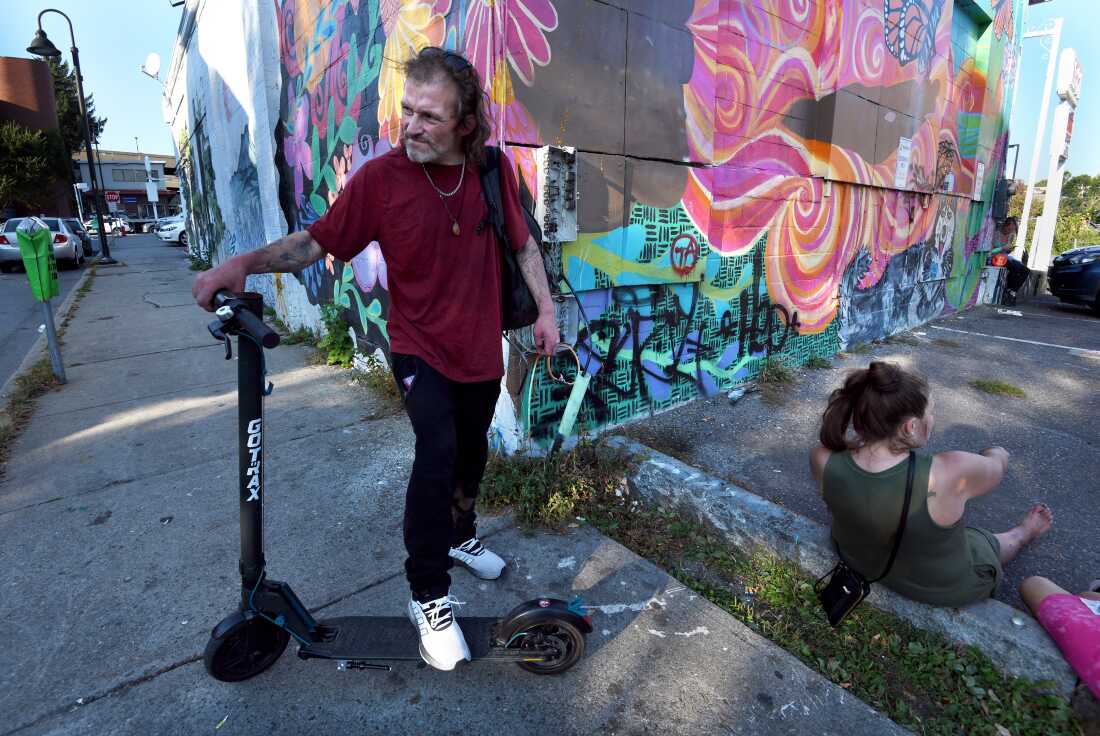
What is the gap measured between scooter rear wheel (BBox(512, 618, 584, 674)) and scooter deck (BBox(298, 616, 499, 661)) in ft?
0.44

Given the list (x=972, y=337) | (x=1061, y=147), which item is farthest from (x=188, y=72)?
(x=1061, y=147)

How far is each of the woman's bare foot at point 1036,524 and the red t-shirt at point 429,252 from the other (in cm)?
246

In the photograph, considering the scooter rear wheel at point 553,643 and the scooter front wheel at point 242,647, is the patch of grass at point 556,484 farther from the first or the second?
the scooter front wheel at point 242,647

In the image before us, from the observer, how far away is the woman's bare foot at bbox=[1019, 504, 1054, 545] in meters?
2.61

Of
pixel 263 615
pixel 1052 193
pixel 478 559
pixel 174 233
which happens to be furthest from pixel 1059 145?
pixel 174 233

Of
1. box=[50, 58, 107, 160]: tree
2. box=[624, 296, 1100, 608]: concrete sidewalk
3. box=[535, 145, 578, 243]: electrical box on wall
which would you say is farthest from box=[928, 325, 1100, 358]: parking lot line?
box=[50, 58, 107, 160]: tree


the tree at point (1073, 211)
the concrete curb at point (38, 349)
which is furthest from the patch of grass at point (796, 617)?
the tree at point (1073, 211)

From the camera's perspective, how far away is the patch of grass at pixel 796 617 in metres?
1.93

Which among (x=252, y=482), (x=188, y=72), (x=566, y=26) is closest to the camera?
(x=252, y=482)

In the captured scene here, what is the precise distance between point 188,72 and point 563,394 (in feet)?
46.8

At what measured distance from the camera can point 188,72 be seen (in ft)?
43.3

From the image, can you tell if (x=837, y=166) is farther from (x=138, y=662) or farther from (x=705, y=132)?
(x=138, y=662)

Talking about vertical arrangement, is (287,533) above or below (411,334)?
below

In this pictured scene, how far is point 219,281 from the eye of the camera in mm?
1688
